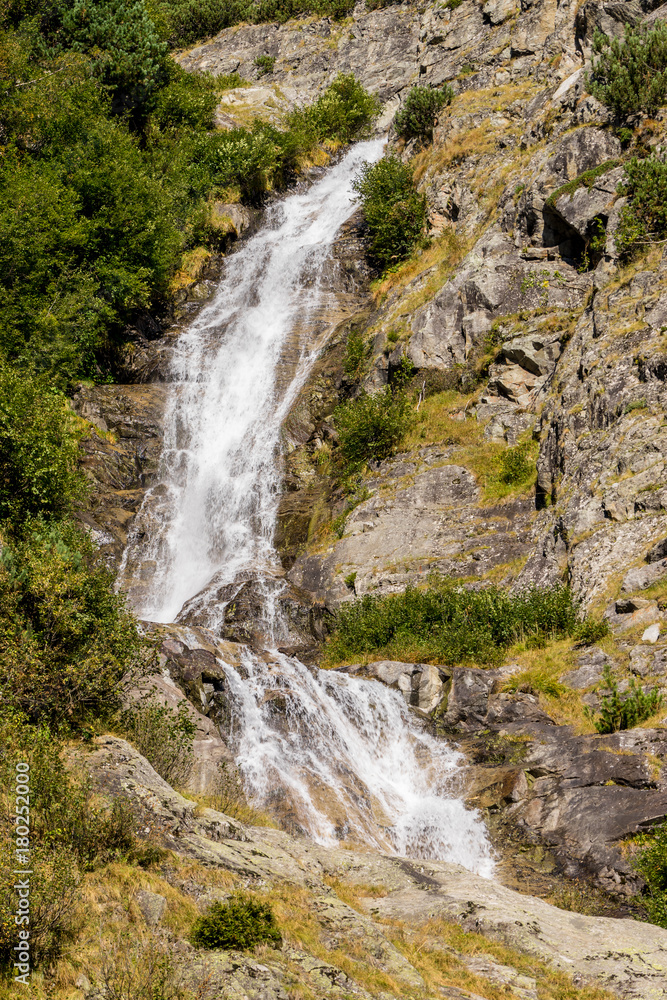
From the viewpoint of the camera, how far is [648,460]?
1753 cm

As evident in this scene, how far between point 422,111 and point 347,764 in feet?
108

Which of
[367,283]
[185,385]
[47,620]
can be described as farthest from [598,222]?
[47,620]

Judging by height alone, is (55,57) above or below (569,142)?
above

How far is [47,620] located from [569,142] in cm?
2462

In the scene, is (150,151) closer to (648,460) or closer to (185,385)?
(185,385)

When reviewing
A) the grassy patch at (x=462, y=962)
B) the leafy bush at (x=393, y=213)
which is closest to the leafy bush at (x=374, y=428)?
the leafy bush at (x=393, y=213)

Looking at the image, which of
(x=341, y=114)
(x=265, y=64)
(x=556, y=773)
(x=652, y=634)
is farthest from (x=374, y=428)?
(x=265, y=64)

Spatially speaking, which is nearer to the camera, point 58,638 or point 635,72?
point 58,638

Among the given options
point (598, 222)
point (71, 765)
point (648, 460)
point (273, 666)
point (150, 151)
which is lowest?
point (71, 765)

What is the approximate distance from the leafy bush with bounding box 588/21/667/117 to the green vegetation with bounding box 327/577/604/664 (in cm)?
1756

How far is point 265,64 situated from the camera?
59.9 m

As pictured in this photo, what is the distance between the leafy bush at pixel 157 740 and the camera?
10344mm

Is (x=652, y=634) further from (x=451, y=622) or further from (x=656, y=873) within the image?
(x=451, y=622)

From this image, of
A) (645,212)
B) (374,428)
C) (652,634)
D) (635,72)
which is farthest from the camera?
(635,72)
